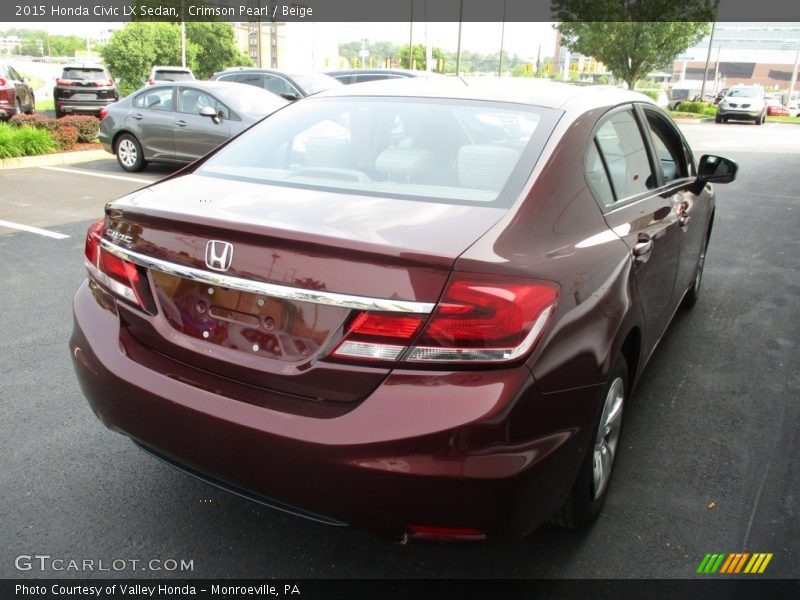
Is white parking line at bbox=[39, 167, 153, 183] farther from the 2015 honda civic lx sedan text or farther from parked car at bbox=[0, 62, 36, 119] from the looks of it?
the 2015 honda civic lx sedan text

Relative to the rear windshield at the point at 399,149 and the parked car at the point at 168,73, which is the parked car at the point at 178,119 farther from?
the parked car at the point at 168,73

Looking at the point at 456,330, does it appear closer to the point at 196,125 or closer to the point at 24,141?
the point at 196,125

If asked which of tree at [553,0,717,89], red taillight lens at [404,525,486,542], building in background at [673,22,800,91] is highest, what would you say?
building in background at [673,22,800,91]

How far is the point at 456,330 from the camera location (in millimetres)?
1885

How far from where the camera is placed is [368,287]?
190 cm

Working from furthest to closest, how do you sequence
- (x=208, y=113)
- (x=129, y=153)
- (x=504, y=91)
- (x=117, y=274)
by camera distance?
(x=129, y=153) < (x=208, y=113) < (x=504, y=91) < (x=117, y=274)

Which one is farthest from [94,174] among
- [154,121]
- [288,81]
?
[288,81]

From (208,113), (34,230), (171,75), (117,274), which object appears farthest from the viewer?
(171,75)

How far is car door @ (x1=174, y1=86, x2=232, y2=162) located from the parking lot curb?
9.17 feet

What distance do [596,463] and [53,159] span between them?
41.2 feet

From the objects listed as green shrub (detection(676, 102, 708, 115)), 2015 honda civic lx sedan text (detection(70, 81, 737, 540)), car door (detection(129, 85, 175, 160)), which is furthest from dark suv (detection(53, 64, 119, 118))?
green shrub (detection(676, 102, 708, 115))

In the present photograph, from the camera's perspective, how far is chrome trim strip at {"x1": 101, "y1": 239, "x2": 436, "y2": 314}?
188 centimetres

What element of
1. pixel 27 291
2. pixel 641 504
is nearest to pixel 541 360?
pixel 641 504

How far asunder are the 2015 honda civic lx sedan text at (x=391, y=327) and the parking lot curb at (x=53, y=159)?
10.7 m
